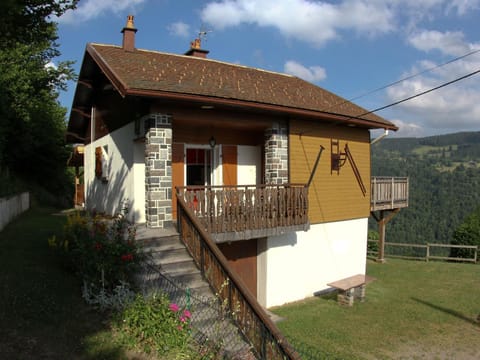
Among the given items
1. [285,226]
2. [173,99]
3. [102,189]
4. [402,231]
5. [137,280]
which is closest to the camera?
[137,280]

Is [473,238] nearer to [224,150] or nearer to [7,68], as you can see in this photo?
[224,150]

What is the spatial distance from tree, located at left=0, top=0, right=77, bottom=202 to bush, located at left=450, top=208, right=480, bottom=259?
23.7 meters

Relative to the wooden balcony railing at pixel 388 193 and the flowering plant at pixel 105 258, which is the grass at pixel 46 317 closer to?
the flowering plant at pixel 105 258

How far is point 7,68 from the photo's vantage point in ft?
72.4

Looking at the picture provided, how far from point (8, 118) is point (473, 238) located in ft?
84.7

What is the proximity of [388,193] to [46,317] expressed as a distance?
14035mm

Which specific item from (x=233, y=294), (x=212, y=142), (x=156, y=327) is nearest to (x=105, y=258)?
(x=156, y=327)

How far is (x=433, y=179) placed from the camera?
104938 mm

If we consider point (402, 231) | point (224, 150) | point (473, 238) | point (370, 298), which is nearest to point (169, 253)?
point (224, 150)

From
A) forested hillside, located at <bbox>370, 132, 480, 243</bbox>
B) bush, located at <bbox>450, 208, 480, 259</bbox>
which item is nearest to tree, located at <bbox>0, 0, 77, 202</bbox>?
bush, located at <bbox>450, 208, 480, 259</bbox>

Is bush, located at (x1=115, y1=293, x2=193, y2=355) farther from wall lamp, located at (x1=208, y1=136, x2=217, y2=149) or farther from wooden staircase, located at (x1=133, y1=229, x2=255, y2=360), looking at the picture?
wall lamp, located at (x1=208, y1=136, x2=217, y2=149)

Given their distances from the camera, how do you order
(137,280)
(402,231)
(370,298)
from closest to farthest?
(137,280)
(370,298)
(402,231)

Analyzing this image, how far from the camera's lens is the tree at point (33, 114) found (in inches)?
862

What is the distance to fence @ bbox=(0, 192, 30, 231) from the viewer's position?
11375 millimetres
